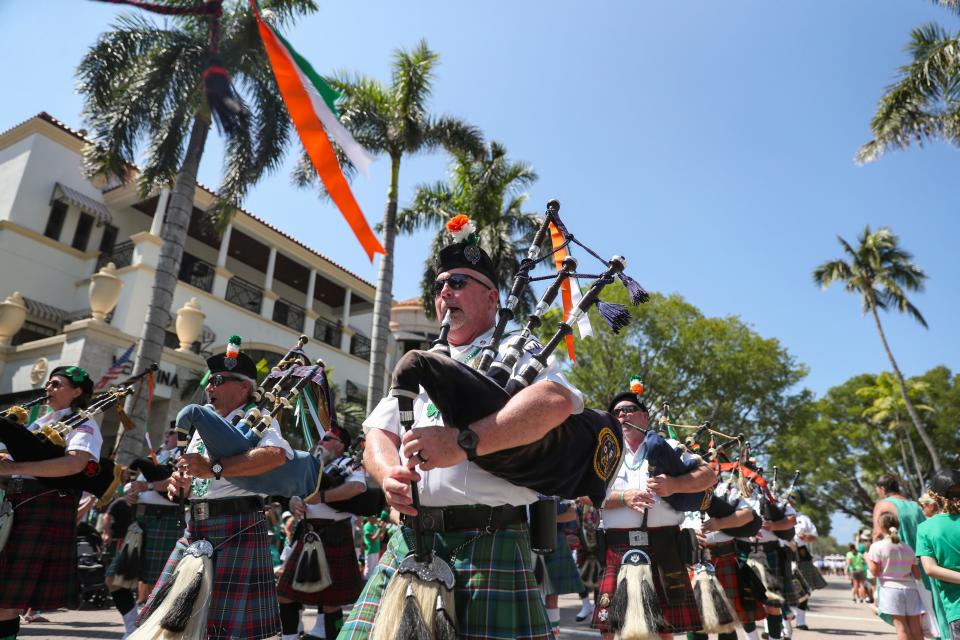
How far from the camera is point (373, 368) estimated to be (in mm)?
13641

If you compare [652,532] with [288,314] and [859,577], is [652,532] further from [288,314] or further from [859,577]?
[288,314]

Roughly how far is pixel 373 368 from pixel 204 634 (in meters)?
10.6

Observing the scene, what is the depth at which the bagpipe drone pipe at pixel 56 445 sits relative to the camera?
409 cm

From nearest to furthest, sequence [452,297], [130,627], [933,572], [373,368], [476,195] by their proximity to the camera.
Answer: [452,297]
[933,572]
[130,627]
[373,368]
[476,195]

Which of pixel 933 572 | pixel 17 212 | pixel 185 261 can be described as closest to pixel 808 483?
pixel 185 261

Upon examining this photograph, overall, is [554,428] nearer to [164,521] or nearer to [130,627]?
[130,627]

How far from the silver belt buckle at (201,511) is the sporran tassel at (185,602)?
6.5 inches

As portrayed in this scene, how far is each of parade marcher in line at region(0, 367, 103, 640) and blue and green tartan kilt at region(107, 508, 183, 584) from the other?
73.3 inches

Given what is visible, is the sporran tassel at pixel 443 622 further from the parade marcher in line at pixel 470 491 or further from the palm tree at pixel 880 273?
the palm tree at pixel 880 273

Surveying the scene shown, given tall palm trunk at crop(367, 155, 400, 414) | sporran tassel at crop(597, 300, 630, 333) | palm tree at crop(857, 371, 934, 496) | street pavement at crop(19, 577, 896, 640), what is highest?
palm tree at crop(857, 371, 934, 496)

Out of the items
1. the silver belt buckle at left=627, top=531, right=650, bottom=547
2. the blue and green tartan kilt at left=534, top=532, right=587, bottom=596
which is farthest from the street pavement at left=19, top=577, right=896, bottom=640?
the silver belt buckle at left=627, top=531, right=650, bottom=547

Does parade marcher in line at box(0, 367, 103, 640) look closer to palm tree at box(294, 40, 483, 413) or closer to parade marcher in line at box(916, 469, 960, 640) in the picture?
parade marcher in line at box(916, 469, 960, 640)

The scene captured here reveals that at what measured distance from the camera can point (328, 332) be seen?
1010 inches

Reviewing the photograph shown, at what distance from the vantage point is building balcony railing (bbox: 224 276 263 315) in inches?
838
